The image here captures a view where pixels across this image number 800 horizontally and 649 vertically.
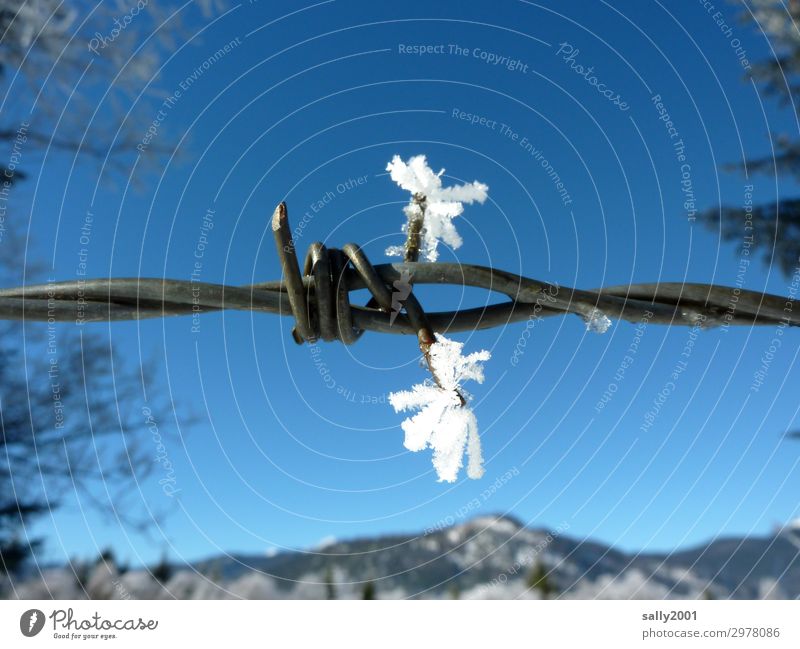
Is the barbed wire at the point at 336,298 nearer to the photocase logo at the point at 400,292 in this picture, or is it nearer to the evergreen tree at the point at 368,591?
the photocase logo at the point at 400,292

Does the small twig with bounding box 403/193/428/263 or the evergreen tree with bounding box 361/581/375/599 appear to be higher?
the small twig with bounding box 403/193/428/263

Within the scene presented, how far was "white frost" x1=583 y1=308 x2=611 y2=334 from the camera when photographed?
65 cm

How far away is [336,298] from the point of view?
0.59 metres

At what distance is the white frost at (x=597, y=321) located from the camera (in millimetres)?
645

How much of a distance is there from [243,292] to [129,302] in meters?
0.12

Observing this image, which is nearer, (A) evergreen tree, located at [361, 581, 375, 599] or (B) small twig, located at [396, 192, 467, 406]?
(B) small twig, located at [396, 192, 467, 406]

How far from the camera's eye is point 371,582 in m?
1.05

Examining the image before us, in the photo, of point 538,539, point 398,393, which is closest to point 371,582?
point 538,539

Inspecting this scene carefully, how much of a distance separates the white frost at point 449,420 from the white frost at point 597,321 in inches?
6.8
